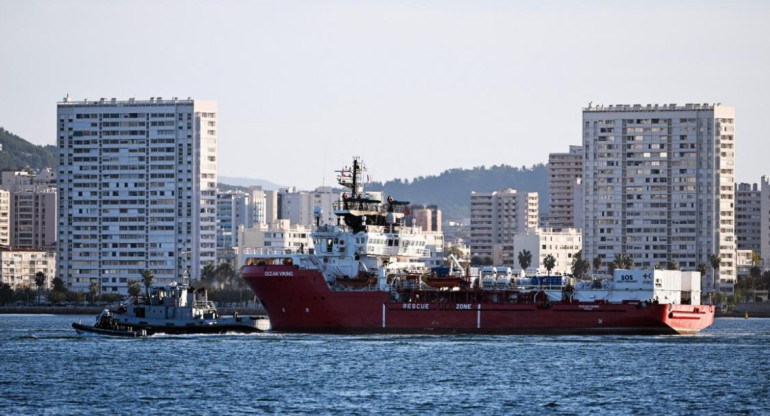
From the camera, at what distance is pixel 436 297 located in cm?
9375

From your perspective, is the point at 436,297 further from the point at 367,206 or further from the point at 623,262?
the point at 623,262

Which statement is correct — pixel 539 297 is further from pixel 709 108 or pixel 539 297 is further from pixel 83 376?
pixel 709 108

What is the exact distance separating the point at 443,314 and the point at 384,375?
2469 centimetres

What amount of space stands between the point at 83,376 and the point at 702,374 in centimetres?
2960

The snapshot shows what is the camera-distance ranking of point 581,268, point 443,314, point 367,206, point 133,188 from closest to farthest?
point 443,314 → point 367,206 → point 581,268 → point 133,188

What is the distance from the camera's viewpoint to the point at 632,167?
191 m

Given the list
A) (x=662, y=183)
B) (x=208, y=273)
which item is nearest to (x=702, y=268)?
(x=662, y=183)

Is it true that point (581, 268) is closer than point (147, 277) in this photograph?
No

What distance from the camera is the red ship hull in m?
91.6

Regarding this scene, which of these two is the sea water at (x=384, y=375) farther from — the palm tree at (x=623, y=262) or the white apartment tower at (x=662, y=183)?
the white apartment tower at (x=662, y=183)

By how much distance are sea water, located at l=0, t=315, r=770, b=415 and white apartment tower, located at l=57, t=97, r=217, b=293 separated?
314 feet

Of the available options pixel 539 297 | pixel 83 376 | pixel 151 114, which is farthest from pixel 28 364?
pixel 151 114

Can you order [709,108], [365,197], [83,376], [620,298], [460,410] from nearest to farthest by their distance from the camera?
[460,410] → [83,376] → [620,298] → [365,197] → [709,108]

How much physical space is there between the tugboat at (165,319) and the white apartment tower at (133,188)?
92.1 metres
